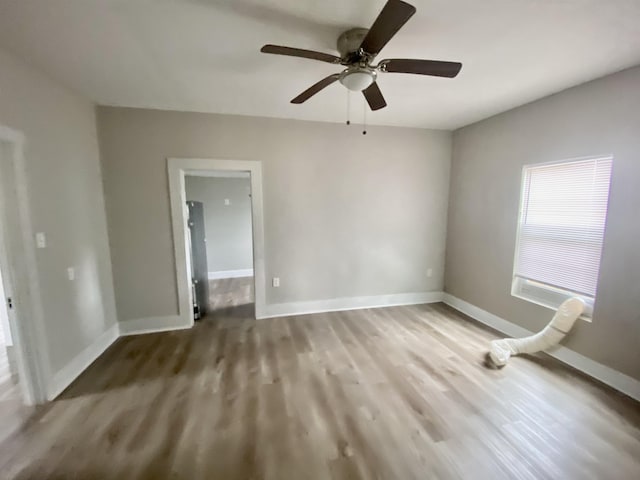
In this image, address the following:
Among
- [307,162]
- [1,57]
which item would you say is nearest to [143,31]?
[1,57]

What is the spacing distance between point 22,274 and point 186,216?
1.58 meters

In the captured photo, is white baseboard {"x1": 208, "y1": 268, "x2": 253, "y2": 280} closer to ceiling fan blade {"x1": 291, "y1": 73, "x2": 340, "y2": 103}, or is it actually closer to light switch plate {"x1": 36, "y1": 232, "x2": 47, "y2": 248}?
light switch plate {"x1": 36, "y1": 232, "x2": 47, "y2": 248}

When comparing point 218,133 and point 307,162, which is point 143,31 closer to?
point 218,133

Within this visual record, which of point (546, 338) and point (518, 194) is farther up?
point (518, 194)

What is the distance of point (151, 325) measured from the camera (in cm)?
332

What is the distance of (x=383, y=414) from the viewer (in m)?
2.00

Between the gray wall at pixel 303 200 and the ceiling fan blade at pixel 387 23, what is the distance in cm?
216

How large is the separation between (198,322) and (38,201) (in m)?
2.12

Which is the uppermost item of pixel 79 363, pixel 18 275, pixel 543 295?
pixel 18 275

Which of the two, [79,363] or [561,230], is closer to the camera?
[79,363]

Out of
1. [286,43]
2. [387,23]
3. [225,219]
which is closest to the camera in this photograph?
[387,23]

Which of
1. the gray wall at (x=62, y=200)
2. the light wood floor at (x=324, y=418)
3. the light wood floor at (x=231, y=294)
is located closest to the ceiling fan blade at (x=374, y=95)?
the light wood floor at (x=324, y=418)

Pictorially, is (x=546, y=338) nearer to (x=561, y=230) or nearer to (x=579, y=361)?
(x=579, y=361)

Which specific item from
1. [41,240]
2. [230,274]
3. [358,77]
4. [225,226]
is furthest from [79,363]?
[225,226]
